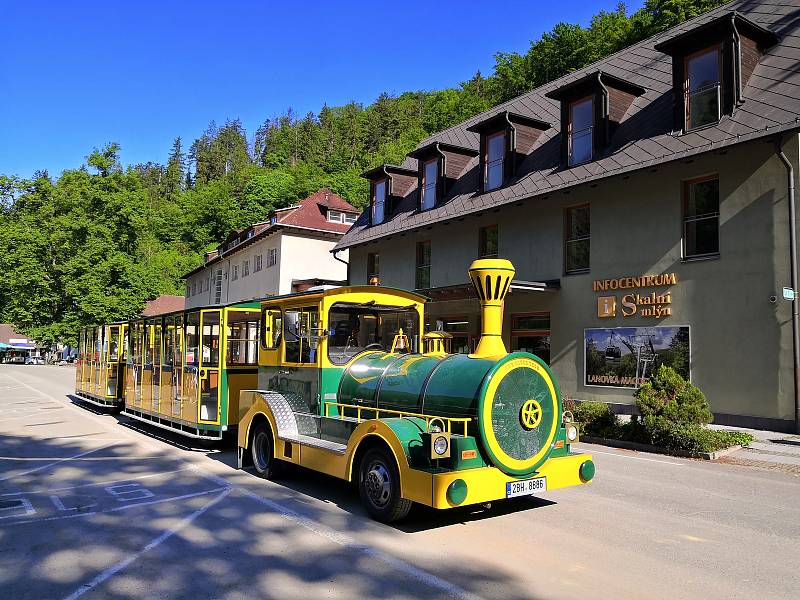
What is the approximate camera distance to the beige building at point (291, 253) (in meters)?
37.9

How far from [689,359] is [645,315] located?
1.57 meters

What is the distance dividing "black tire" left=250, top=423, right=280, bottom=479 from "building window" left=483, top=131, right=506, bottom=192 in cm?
1426

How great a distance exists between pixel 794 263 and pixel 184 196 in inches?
3265

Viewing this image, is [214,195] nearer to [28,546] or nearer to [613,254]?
[613,254]

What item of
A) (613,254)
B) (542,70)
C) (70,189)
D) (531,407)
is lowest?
(531,407)

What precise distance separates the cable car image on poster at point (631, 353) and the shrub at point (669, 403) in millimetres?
2702

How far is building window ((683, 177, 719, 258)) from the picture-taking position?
48.4 ft

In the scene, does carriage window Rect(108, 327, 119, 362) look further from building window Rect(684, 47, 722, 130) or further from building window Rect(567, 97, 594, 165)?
building window Rect(684, 47, 722, 130)

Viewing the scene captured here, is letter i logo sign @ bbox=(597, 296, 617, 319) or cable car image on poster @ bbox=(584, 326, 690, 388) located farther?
letter i logo sign @ bbox=(597, 296, 617, 319)

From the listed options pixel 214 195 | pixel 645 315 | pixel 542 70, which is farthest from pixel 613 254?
pixel 214 195

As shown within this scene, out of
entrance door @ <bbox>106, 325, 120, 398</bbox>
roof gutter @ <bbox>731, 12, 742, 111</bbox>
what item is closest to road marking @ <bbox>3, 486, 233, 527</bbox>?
entrance door @ <bbox>106, 325, 120, 398</bbox>

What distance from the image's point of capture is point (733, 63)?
14594mm

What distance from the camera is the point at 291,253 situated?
1499 inches

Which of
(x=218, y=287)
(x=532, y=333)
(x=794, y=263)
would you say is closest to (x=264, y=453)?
(x=794, y=263)
